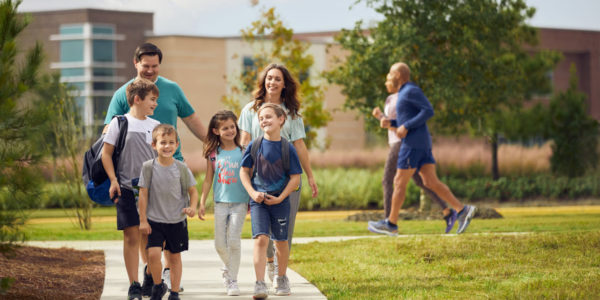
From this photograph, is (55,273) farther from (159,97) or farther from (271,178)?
(271,178)

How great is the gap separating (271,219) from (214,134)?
85 cm

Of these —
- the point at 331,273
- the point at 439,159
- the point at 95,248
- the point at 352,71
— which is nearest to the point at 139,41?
the point at 439,159

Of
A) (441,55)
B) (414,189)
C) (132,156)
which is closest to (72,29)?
(414,189)

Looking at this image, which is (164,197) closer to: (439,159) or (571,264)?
(571,264)

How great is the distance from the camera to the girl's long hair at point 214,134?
6258mm

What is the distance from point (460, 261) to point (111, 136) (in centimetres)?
360

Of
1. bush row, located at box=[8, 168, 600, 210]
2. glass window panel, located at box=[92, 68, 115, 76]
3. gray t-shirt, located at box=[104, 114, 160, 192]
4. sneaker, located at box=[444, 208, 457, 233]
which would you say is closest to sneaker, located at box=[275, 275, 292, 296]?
gray t-shirt, located at box=[104, 114, 160, 192]

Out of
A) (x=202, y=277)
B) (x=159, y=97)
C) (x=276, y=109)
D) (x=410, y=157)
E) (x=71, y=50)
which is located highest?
(x=71, y=50)

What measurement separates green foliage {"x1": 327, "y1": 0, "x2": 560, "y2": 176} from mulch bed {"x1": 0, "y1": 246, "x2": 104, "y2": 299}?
301 inches

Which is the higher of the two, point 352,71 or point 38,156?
point 352,71

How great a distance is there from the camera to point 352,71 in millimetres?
15359

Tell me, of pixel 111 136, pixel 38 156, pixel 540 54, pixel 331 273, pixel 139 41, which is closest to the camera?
pixel 38 156

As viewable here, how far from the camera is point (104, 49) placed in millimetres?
38344

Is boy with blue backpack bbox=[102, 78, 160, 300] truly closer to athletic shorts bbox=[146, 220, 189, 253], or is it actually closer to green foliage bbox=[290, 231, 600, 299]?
athletic shorts bbox=[146, 220, 189, 253]
